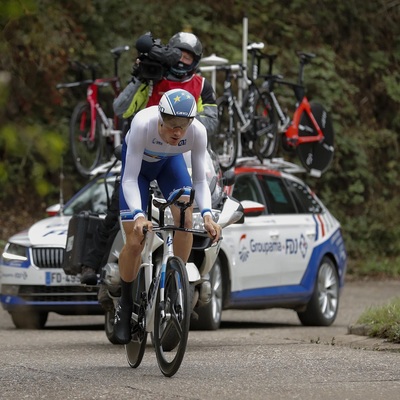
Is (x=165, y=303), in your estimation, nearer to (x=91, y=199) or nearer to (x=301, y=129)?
(x=91, y=199)

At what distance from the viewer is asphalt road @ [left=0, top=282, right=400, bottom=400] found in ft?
22.6

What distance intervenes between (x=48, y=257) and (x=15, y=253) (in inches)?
18.0

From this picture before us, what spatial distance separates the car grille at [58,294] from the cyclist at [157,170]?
4.27m

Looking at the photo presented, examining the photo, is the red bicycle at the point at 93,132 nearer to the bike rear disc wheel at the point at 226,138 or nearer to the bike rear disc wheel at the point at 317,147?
the bike rear disc wheel at the point at 226,138

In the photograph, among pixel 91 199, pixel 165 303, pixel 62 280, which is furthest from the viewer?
pixel 91 199

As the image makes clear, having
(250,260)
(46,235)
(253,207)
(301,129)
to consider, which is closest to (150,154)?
(253,207)

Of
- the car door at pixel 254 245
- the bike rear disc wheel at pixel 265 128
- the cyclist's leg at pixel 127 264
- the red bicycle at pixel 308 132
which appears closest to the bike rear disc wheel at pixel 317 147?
the red bicycle at pixel 308 132

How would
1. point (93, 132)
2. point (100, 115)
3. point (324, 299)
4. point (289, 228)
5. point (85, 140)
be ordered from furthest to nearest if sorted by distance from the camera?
point (100, 115) → point (93, 132) → point (85, 140) → point (324, 299) → point (289, 228)

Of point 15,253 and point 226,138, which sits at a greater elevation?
point 226,138

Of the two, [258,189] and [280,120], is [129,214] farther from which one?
[280,120]

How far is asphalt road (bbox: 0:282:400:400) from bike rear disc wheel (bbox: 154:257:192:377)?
0.12 metres

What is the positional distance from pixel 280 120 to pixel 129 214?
29.5 ft

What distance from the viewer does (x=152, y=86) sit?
35.7ft

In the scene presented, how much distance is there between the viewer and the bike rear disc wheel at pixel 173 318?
7.46 meters
